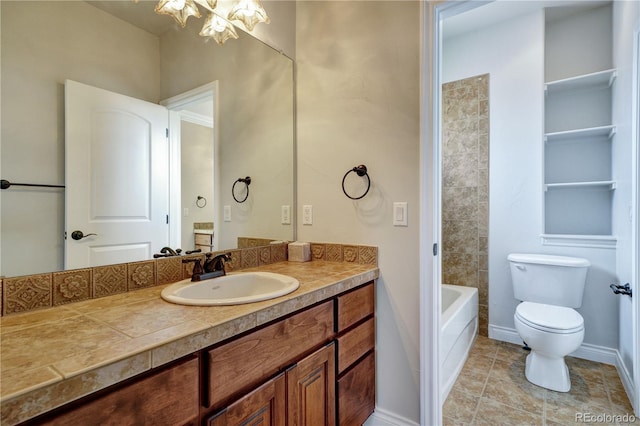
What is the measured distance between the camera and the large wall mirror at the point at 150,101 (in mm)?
924

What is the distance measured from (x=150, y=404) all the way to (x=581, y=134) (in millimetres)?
3193

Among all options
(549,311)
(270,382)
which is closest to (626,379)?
(549,311)

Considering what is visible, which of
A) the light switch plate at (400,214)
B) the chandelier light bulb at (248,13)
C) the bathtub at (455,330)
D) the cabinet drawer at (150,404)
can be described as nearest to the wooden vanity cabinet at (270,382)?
the cabinet drawer at (150,404)

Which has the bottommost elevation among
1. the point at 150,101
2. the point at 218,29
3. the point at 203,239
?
the point at 203,239

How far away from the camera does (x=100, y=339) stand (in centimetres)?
71

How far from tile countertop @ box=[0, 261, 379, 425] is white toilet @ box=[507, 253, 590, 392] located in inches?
68.2

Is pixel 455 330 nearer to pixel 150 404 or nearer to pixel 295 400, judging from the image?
pixel 295 400

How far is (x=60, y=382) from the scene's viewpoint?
1.77 ft

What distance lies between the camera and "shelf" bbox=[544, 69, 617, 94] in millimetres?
2271

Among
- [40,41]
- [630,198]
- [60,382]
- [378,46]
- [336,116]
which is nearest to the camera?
[60,382]

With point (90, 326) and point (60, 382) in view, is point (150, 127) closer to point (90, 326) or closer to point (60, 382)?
point (90, 326)

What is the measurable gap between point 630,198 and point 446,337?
1.43 m


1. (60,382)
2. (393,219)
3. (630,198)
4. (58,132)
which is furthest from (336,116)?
(630,198)

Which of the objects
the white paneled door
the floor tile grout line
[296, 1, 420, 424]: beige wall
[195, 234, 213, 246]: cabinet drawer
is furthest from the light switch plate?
the floor tile grout line
